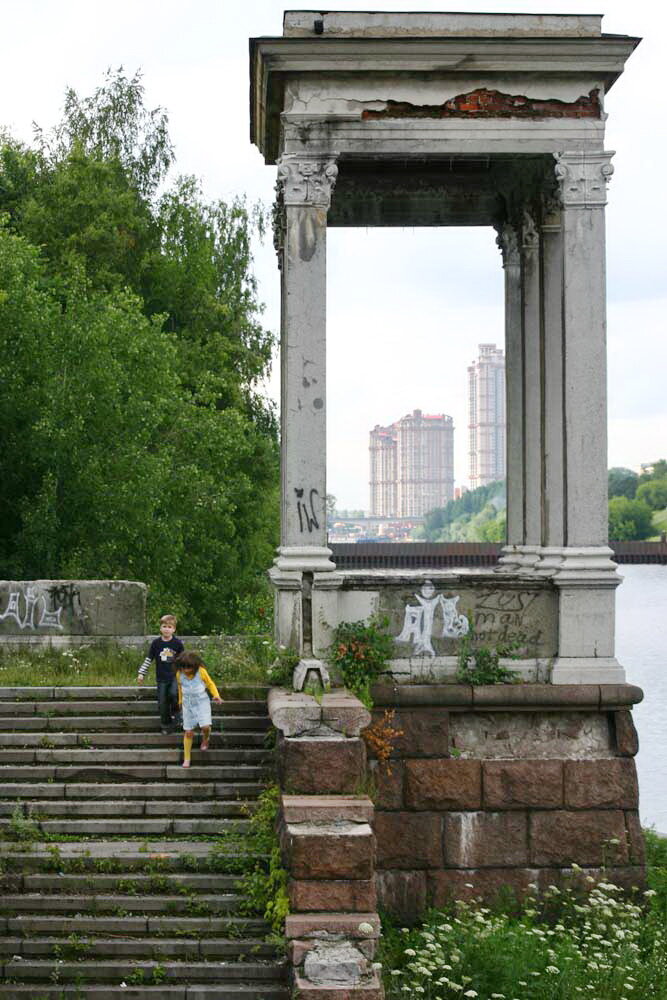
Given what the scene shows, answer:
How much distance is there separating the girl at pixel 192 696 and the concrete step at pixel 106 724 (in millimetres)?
542

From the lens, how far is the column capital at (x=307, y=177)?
11.4 meters

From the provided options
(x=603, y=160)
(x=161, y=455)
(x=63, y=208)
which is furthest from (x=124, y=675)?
Answer: (x=63, y=208)

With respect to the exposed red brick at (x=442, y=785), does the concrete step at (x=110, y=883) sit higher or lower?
lower

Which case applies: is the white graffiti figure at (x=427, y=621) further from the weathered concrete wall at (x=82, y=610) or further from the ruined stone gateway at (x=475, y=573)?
the weathered concrete wall at (x=82, y=610)

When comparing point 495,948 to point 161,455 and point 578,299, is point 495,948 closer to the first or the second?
point 578,299

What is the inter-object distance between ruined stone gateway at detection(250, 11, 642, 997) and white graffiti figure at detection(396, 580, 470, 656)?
1 cm

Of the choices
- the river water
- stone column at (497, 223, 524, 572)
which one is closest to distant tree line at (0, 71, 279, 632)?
the river water

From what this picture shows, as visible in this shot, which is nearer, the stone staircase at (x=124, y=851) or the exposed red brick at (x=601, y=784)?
the stone staircase at (x=124, y=851)

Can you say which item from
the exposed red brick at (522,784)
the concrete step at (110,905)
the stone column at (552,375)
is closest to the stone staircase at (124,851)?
the concrete step at (110,905)

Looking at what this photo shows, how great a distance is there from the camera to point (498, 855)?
433 inches

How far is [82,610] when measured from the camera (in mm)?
14250

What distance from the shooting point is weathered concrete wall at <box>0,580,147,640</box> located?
14.2m

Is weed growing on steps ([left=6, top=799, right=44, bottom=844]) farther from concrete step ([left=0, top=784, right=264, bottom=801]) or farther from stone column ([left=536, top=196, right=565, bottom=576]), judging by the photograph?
stone column ([left=536, top=196, right=565, bottom=576])

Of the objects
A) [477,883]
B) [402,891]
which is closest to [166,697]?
[402,891]
